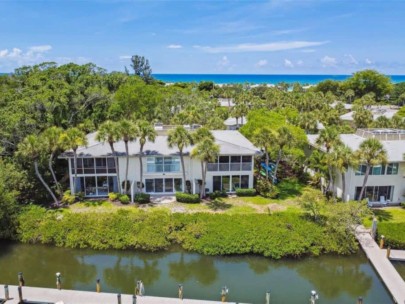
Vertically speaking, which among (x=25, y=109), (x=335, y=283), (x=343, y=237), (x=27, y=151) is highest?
(x=25, y=109)

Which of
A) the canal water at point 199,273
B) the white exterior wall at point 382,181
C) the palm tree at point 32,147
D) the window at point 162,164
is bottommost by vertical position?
the canal water at point 199,273

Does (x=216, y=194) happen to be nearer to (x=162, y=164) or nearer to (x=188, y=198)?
(x=188, y=198)

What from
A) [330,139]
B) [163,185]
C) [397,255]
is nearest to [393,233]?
[397,255]

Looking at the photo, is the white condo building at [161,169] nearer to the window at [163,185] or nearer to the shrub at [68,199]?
the window at [163,185]

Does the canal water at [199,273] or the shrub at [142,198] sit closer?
the canal water at [199,273]

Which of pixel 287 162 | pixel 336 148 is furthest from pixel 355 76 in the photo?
pixel 336 148

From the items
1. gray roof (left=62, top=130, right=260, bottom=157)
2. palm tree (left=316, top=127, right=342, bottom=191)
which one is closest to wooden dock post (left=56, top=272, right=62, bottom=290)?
gray roof (left=62, top=130, right=260, bottom=157)

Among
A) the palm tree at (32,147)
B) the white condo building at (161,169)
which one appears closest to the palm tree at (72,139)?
the palm tree at (32,147)

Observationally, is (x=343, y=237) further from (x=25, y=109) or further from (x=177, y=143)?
(x=25, y=109)
